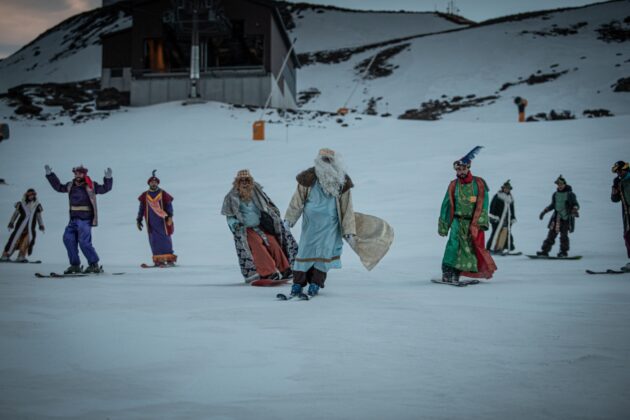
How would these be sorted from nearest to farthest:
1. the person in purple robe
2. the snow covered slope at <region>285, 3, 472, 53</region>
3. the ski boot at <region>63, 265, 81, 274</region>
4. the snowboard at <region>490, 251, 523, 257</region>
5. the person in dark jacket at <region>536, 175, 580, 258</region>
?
the ski boot at <region>63, 265, 81, 274</region>, the person in purple robe, the person in dark jacket at <region>536, 175, 580, 258</region>, the snowboard at <region>490, 251, 523, 257</region>, the snow covered slope at <region>285, 3, 472, 53</region>

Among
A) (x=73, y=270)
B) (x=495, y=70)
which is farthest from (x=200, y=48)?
(x=73, y=270)

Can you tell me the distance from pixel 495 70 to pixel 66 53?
55.2 m

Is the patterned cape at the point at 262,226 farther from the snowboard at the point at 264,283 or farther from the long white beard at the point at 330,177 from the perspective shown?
the long white beard at the point at 330,177

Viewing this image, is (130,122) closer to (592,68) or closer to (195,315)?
(195,315)

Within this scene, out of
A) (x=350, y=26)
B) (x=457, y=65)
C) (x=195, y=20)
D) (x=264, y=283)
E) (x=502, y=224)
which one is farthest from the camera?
(x=350, y=26)

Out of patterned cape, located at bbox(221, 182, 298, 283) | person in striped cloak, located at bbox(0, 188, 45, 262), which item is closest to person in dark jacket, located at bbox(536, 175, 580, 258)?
patterned cape, located at bbox(221, 182, 298, 283)

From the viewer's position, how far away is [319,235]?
6.34 m

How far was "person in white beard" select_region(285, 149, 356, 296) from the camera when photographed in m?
6.31

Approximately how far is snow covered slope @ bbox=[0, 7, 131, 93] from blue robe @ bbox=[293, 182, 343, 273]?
6432cm

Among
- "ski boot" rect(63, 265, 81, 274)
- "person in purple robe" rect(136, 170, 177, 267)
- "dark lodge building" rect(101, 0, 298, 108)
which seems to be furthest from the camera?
"dark lodge building" rect(101, 0, 298, 108)

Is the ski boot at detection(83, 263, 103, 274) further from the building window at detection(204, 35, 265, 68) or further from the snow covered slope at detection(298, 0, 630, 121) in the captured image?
the snow covered slope at detection(298, 0, 630, 121)

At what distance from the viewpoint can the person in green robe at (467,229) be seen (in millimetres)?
7555

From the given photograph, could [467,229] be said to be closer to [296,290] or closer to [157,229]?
[296,290]

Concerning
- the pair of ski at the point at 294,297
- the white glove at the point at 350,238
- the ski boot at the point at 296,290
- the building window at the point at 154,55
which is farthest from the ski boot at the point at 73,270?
the building window at the point at 154,55
